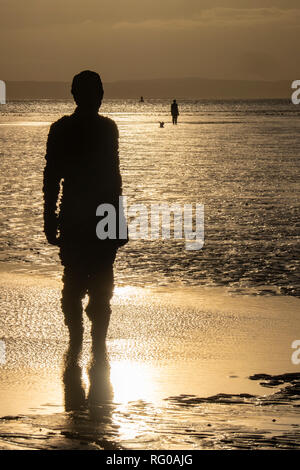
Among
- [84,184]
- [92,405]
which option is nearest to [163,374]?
[92,405]

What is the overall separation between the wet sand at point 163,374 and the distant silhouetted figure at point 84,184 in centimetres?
50

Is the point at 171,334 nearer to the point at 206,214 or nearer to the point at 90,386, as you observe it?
the point at 90,386


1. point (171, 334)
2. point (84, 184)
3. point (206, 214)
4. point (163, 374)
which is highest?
point (206, 214)

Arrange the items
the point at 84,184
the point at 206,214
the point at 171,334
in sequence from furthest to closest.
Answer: the point at 206,214
the point at 171,334
the point at 84,184

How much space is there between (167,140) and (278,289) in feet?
108

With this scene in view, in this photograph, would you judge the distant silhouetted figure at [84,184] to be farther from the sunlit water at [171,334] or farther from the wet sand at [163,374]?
the sunlit water at [171,334]

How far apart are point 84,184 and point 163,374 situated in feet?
4.35

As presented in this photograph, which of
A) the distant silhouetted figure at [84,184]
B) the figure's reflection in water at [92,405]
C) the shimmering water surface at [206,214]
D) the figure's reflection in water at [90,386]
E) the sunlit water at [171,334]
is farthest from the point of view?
the shimmering water surface at [206,214]

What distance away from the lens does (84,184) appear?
648 centimetres

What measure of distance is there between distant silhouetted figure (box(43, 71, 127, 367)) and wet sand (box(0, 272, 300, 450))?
0.50 meters

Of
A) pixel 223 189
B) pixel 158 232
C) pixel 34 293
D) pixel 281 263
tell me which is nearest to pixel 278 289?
pixel 281 263

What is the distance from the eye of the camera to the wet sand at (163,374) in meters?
4.81

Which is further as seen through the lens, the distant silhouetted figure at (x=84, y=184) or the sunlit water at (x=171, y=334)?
the distant silhouetted figure at (x=84, y=184)

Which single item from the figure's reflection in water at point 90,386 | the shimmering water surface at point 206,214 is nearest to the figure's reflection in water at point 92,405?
the figure's reflection in water at point 90,386
